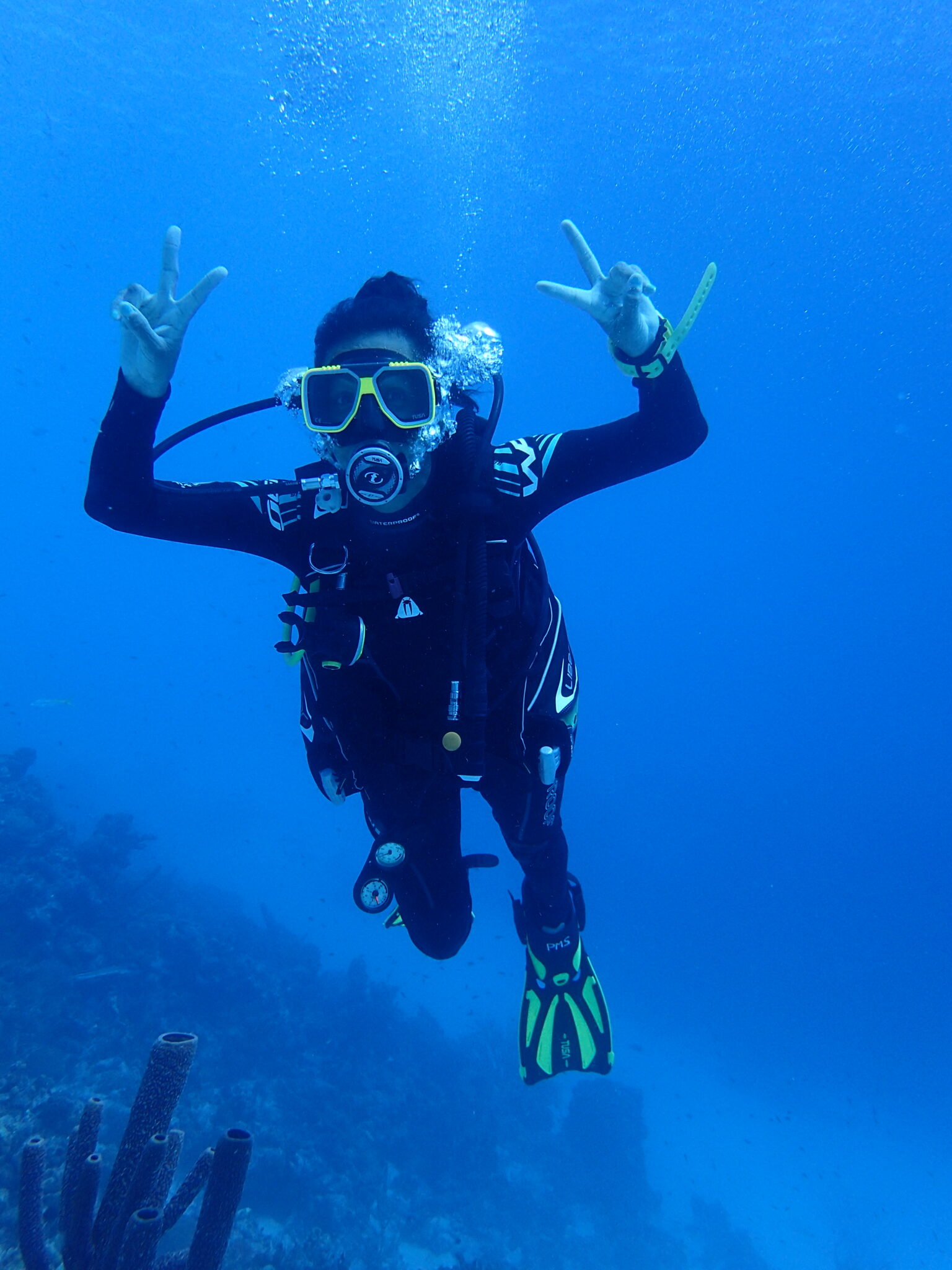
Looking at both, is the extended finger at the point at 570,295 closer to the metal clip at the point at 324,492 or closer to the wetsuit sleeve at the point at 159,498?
the metal clip at the point at 324,492

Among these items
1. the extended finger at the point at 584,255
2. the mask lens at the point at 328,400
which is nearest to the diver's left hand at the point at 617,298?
the extended finger at the point at 584,255

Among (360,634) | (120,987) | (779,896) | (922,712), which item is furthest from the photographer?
(922,712)

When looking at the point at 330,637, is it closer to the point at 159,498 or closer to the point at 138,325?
the point at 159,498

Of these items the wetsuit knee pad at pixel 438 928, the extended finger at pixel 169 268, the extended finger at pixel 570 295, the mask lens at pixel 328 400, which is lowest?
the wetsuit knee pad at pixel 438 928

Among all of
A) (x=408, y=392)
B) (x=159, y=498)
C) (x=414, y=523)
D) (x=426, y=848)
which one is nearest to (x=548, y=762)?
(x=426, y=848)

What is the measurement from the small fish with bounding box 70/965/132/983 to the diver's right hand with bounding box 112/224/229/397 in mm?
12665

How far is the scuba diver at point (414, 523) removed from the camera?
293 centimetres

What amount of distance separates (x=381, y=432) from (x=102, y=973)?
13.1m

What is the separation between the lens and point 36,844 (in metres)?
14.5

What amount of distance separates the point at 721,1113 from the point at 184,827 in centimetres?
2643

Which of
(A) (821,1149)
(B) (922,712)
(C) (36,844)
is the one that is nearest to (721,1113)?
(A) (821,1149)

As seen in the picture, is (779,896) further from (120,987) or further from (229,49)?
(229,49)

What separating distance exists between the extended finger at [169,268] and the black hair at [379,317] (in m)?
0.71

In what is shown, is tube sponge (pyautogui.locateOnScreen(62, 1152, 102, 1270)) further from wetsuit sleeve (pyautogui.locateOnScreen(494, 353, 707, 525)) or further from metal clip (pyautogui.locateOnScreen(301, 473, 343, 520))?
wetsuit sleeve (pyautogui.locateOnScreen(494, 353, 707, 525))
